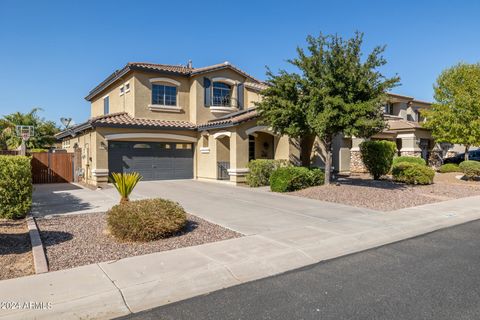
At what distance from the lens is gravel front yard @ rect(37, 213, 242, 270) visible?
6277 mm

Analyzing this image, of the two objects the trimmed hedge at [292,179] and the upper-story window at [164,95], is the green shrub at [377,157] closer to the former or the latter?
the trimmed hedge at [292,179]

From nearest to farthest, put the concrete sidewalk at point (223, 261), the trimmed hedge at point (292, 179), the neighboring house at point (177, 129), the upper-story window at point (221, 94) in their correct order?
the concrete sidewalk at point (223, 261), the trimmed hedge at point (292, 179), the neighboring house at point (177, 129), the upper-story window at point (221, 94)

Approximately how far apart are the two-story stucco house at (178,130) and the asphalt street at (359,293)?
42.5 feet

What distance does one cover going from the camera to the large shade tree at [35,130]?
29797mm

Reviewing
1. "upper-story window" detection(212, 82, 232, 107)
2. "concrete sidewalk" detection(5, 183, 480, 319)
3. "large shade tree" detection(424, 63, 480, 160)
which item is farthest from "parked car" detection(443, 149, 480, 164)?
"concrete sidewalk" detection(5, 183, 480, 319)

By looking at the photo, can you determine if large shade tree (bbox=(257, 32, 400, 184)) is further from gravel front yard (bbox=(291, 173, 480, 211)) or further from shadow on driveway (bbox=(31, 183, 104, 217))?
shadow on driveway (bbox=(31, 183, 104, 217))

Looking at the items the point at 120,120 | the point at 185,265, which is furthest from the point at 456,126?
the point at 185,265

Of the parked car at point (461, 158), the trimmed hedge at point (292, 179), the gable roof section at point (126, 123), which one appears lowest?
the trimmed hedge at point (292, 179)

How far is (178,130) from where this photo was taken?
21.2m

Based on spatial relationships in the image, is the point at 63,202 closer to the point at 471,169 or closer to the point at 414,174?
the point at 414,174

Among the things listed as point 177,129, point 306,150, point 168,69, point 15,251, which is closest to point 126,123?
point 177,129

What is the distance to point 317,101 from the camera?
1461 centimetres

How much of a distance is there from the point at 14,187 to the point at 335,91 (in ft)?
39.9

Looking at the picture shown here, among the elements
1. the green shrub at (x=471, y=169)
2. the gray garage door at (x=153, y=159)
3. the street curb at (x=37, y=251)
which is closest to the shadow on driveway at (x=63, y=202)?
the street curb at (x=37, y=251)
